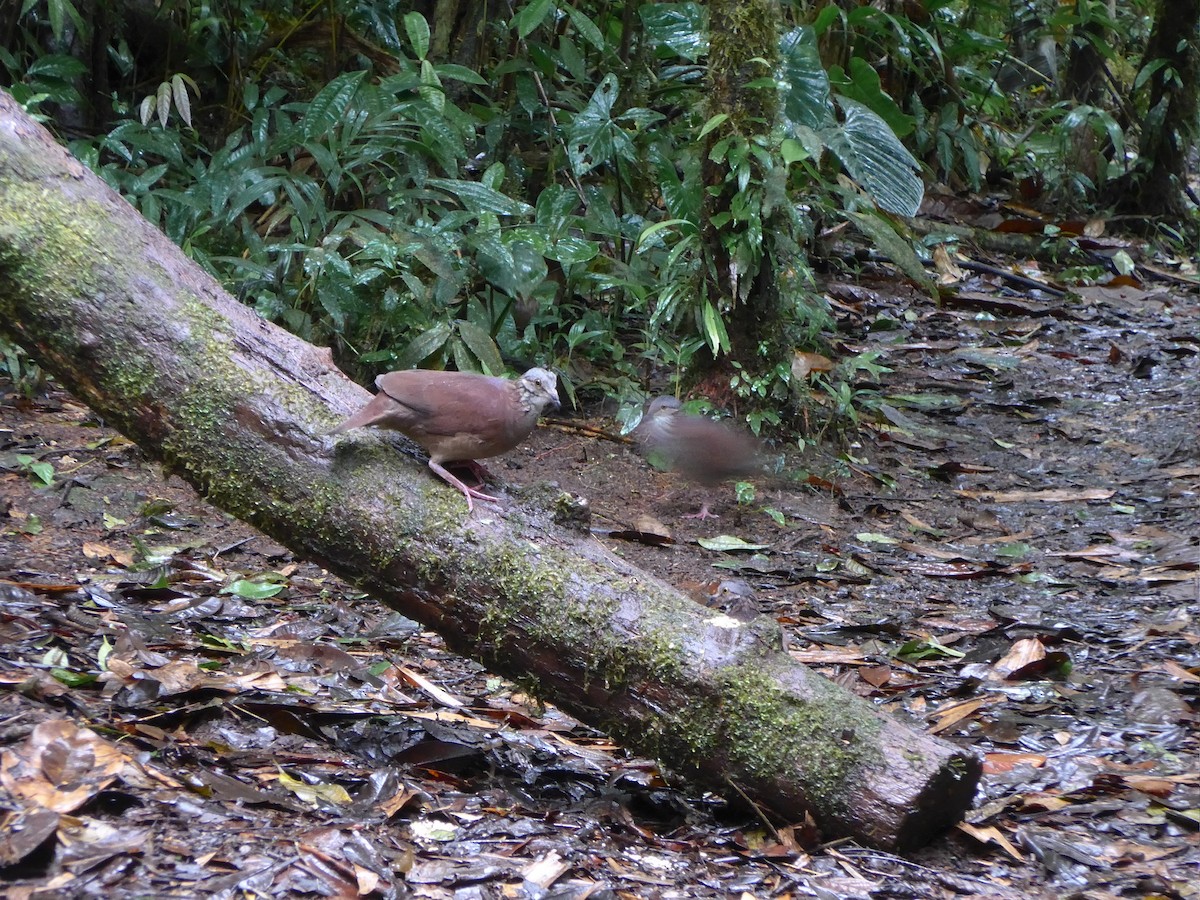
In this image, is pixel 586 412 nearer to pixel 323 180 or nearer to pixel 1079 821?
pixel 323 180

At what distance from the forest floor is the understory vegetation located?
0.63m

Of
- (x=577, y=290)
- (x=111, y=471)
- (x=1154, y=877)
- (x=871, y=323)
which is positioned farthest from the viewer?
(x=871, y=323)

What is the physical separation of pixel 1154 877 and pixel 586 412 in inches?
158

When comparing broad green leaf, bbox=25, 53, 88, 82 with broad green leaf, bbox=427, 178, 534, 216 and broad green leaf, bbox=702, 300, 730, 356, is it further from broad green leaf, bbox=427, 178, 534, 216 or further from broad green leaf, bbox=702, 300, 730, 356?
broad green leaf, bbox=702, 300, 730, 356

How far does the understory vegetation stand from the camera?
5.51m

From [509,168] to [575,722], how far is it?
3848 mm

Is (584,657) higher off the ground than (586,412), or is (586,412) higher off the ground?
(584,657)

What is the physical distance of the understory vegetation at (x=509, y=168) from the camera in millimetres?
5512

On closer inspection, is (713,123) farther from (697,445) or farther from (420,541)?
(420,541)

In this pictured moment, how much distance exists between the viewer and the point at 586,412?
621cm

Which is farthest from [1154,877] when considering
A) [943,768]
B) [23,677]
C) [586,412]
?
[586,412]

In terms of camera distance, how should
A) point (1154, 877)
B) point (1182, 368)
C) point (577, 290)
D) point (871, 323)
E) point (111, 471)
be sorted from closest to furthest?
point (1154, 877), point (111, 471), point (577, 290), point (1182, 368), point (871, 323)

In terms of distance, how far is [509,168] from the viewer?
6523 mm

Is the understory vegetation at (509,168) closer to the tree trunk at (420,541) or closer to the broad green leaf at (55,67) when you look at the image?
the broad green leaf at (55,67)
